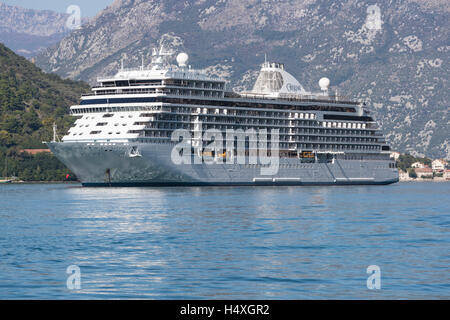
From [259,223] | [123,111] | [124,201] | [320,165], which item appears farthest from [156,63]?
[259,223]

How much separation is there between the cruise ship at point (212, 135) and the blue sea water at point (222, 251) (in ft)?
120

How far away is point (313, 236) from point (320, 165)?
85.8 meters

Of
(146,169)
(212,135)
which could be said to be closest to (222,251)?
(146,169)

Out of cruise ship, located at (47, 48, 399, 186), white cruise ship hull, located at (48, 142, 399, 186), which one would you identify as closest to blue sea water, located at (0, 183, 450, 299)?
white cruise ship hull, located at (48, 142, 399, 186)

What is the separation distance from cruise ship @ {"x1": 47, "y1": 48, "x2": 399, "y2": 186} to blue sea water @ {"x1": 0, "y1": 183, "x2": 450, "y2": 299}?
3671cm

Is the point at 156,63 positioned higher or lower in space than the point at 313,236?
higher

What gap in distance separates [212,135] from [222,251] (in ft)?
263

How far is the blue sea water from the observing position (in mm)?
34500

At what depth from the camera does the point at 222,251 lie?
45469 mm

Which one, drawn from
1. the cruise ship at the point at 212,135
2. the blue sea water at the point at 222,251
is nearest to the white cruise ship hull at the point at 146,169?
the cruise ship at the point at 212,135

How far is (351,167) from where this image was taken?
471 feet

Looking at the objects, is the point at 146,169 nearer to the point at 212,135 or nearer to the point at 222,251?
the point at 212,135
